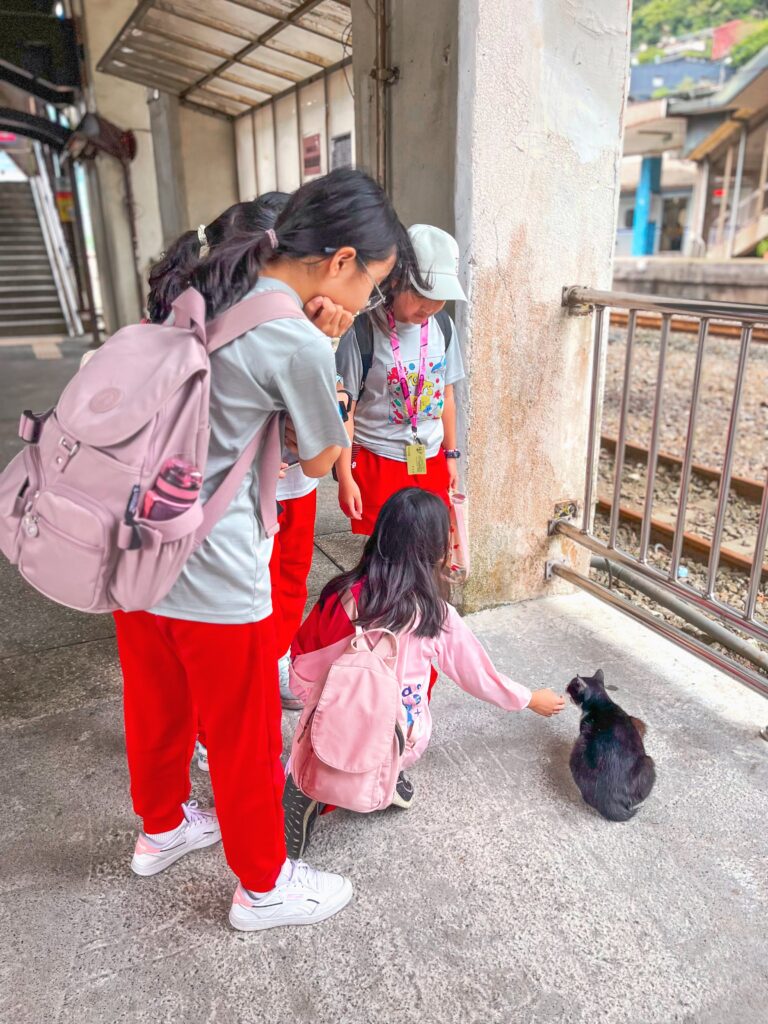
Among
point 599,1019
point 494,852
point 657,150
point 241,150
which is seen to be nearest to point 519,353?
point 494,852

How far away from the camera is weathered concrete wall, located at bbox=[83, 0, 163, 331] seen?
1130 cm

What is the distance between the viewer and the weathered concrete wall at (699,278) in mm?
17703

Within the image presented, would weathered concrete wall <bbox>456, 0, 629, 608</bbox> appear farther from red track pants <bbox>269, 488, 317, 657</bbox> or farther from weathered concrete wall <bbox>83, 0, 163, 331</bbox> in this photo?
weathered concrete wall <bbox>83, 0, 163, 331</bbox>

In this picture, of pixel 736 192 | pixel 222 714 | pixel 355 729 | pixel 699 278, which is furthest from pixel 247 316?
pixel 736 192

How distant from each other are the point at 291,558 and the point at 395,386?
27.5 inches

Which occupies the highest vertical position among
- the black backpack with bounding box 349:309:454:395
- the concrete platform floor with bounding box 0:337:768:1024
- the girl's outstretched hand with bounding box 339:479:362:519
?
the black backpack with bounding box 349:309:454:395

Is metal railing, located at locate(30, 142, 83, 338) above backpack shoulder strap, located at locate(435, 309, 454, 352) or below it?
above

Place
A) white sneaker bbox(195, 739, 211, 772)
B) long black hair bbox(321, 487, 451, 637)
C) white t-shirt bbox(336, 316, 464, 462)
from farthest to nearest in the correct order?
white t-shirt bbox(336, 316, 464, 462), white sneaker bbox(195, 739, 211, 772), long black hair bbox(321, 487, 451, 637)

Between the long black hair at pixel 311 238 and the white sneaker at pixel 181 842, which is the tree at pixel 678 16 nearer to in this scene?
the long black hair at pixel 311 238

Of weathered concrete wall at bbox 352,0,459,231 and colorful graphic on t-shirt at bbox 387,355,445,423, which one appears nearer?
colorful graphic on t-shirt at bbox 387,355,445,423

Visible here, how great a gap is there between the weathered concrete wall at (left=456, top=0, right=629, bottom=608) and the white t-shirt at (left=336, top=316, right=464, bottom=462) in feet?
1.00

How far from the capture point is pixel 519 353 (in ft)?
10.4

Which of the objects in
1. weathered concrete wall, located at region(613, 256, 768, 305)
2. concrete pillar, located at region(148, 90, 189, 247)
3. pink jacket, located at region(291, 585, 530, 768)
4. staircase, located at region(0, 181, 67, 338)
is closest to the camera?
pink jacket, located at region(291, 585, 530, 768)

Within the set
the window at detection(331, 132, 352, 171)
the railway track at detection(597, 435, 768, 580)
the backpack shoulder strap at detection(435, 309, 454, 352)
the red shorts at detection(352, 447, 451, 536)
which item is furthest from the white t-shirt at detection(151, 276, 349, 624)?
the window at detection(331, 132, 352, 171)
